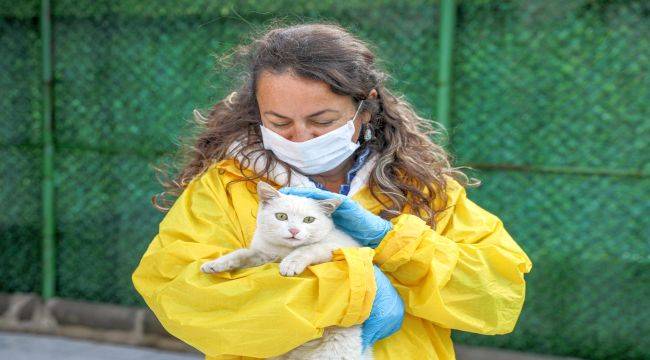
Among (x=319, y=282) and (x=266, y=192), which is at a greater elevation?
(x=266, y=192)

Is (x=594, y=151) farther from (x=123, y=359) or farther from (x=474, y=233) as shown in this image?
(x=123, y=359)

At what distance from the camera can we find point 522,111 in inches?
170

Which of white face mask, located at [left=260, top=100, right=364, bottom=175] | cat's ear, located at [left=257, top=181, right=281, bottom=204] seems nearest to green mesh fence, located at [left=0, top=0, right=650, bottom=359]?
white face mask, located at [left=260, top=100, right=364, bottom=175]

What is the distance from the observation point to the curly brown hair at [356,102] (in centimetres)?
228

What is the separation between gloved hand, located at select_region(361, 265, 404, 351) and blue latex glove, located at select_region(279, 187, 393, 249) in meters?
0.10

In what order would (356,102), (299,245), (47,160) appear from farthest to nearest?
(47,160)
(356,102)
(299,245)

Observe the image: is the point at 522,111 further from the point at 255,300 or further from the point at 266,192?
the point at 255,300

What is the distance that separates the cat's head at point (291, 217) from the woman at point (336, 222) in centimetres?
4

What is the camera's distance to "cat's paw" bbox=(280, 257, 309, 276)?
2045 mm

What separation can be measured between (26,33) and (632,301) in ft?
14.1

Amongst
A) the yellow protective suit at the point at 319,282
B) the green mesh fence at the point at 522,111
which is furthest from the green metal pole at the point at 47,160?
the yellow protective suit at the point at 319,282

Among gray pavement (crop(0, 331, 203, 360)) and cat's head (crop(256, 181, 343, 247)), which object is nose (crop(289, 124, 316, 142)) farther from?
gray pavement (crop(0, 331, 203, 360))

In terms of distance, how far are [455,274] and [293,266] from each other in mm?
460

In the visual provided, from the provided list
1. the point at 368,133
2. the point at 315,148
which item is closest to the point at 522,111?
the point at 368,133
